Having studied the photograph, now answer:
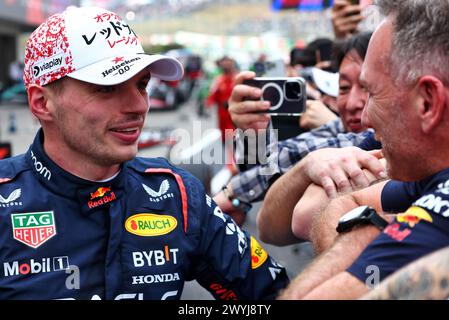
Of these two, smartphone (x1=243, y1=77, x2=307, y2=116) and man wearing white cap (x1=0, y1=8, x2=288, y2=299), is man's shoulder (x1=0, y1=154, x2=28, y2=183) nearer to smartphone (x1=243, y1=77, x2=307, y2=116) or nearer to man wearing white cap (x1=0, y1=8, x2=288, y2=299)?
man wearing white cap (x1=0, y1=8, x2=288, y2=299)

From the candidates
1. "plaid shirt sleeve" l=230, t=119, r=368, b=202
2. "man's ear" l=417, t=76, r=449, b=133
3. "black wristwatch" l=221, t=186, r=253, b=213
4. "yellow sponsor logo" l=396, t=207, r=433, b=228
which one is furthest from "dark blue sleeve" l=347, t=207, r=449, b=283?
"black wristwatch" l=221, t=186, r=253, b=213

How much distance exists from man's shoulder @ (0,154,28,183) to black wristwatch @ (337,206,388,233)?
1202mm

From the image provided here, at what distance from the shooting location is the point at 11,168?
2293mm

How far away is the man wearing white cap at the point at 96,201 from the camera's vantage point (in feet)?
7.06

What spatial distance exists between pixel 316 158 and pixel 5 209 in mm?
1229

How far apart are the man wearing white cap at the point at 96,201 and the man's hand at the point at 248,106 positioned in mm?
752

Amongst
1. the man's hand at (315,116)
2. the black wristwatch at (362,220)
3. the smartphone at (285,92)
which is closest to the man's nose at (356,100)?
the smartphone at (285,92)

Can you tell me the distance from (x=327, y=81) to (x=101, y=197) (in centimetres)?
213

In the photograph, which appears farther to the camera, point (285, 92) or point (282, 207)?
point (285, 92)

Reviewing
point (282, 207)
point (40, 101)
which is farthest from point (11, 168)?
point (282, 207)

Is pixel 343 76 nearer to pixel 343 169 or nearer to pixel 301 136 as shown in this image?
pixel 301 136

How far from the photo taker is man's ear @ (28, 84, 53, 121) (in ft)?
7.57

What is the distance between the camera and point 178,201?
2.38 m

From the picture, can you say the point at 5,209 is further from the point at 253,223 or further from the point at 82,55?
the point at 253,223
